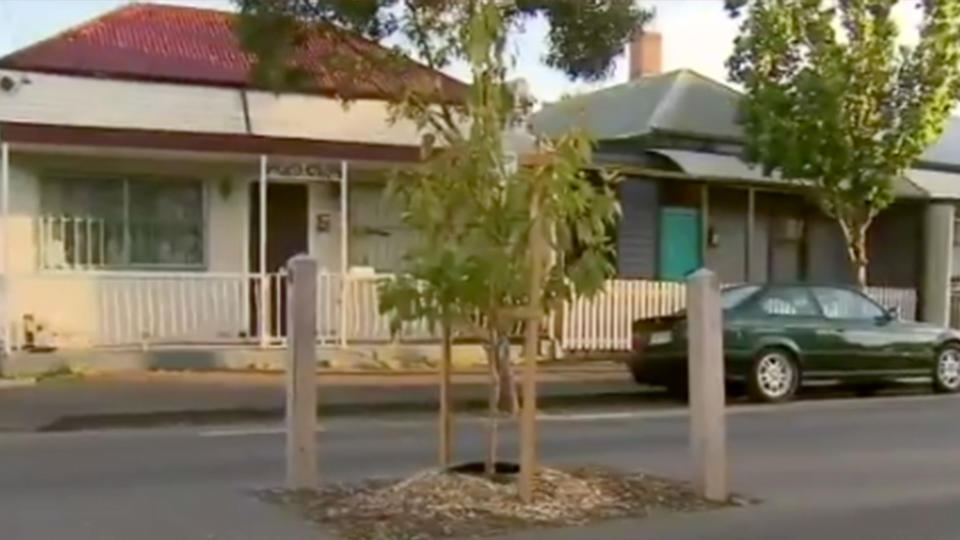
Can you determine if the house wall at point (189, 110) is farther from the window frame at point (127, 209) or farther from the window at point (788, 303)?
the window at point (788, 303)

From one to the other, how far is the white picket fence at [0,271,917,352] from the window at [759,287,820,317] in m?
2.44

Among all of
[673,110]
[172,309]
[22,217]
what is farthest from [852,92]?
[22,217]

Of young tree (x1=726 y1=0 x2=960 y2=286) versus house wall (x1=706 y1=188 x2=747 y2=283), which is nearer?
young tree (x1=726 y1=0 x2=960 y2=286)

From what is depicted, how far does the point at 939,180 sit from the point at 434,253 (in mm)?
Answer: 20374

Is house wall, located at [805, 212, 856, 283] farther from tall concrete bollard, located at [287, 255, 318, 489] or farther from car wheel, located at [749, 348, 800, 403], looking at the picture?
tall concrete bollard, located at [287, 255, 318, 489]

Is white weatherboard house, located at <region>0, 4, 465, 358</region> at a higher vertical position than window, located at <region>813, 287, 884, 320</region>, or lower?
higher

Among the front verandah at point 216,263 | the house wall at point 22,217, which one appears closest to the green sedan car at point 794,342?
the front verandah at point 216,263

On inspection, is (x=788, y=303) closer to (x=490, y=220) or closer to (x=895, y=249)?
(x=490, y=220)

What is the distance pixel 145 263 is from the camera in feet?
63.6

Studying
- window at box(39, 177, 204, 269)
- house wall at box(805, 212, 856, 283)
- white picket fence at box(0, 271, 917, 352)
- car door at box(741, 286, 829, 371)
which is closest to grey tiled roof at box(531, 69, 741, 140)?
house wall at box(805, 212, 856, 283)

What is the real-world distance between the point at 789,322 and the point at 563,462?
22.5 feet

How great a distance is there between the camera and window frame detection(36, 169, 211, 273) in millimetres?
18703

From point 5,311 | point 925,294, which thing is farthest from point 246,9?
point 925,294

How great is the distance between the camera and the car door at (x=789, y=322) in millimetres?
Result: 16547
